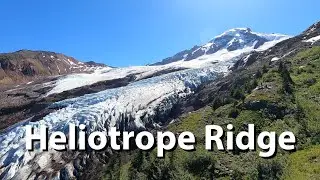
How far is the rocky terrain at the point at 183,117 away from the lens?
44.9m

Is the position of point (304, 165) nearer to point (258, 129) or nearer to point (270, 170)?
point (270, 170)

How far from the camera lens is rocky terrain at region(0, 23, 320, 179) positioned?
44.9 metres

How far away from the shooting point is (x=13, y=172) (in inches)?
2785

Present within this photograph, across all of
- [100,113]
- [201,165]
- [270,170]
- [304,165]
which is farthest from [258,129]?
[100,113]

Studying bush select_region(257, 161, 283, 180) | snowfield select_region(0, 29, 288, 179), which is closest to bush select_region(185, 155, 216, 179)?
bush select_region(257, 161, 283, 180)

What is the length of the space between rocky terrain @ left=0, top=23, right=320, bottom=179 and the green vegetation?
3.6 inches

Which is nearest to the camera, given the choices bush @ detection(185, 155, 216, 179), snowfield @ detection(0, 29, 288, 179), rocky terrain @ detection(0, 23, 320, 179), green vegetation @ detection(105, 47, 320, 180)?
green vegetation @ detection(105, 47, 320, 180)

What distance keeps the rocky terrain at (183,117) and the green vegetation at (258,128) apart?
9cm

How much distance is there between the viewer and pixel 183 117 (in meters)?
64.9

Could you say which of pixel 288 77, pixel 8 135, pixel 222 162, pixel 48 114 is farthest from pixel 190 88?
pixel 222 162

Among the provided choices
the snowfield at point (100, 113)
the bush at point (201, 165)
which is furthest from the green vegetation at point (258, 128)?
the snowfield at point (100, 113)

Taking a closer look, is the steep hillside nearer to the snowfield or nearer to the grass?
the grass

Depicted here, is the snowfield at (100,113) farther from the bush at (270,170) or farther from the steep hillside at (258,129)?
the bush at (270,170)

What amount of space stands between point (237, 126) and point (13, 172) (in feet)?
112
